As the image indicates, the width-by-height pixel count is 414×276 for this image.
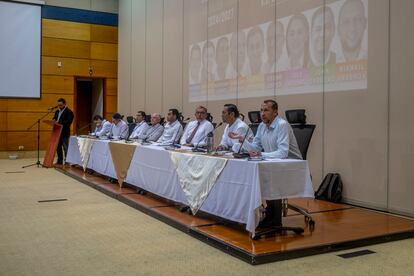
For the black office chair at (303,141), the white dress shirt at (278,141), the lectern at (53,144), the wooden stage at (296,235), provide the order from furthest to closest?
the lectern at (53,144) → the black office chair at (303,141) → the white dress shirt at (278,141) → the wooden stage at (296,235)

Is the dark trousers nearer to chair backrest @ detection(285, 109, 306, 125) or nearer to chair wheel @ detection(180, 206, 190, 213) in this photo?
chair wheel @ detection(180, 206, 190, 213)

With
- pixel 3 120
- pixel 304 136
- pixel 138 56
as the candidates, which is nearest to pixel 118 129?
pixel 138 56

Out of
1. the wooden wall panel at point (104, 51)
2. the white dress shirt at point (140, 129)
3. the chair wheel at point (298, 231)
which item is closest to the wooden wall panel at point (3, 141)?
the wooden wall panel at point (104, 51)

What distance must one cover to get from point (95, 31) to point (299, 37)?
7610mm

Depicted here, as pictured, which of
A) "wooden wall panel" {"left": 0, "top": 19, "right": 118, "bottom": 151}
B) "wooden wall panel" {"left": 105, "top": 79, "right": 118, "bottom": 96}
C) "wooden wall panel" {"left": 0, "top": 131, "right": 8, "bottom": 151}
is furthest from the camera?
"wooden wall panel" {"left": 105, "top": 79, "right": 118, "bottom": 96}

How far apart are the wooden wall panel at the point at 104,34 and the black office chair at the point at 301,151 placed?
28.4 ft

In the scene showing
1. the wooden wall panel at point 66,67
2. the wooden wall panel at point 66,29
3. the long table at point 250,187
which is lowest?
the long table at point 250,187

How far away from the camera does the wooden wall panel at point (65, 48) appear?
11.2 metres

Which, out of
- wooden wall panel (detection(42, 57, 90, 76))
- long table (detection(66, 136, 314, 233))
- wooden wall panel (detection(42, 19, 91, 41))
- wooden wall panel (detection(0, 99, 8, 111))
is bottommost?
long table (detection(66, 136, 314, 233))

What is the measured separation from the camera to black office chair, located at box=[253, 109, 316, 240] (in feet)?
11.6

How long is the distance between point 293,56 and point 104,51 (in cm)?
748

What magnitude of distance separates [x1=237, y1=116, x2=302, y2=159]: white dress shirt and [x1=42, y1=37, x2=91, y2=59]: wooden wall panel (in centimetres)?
875

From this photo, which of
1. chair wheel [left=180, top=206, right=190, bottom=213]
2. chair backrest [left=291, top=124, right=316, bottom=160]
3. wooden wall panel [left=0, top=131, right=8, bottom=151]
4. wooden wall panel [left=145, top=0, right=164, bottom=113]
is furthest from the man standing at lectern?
chair backrest [left=291, top=124, right=316, bottom=160]

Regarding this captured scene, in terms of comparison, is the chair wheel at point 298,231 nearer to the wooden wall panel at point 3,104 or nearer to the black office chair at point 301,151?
the black office chair at point 301,151
